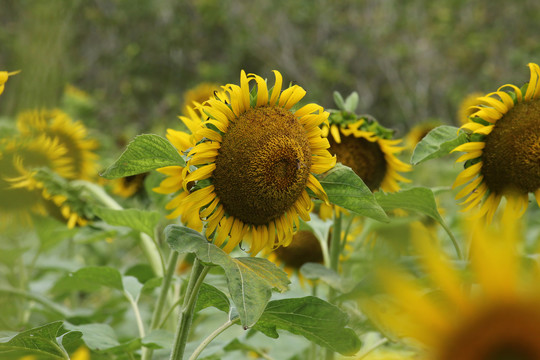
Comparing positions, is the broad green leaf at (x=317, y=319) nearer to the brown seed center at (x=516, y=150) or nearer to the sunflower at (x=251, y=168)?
the sunflower at (x=251, y=168)

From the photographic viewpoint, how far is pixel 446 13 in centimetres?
614

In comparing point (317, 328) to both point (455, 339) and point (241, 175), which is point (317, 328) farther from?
point (455, 339)

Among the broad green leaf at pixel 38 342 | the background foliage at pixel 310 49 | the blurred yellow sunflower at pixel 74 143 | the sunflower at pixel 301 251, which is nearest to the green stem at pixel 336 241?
the sunflower at pixel 301 251

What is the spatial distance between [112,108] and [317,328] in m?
6.34

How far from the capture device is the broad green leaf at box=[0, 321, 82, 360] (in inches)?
22.4

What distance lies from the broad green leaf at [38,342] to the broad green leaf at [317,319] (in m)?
0.22

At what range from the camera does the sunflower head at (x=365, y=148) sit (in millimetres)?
911

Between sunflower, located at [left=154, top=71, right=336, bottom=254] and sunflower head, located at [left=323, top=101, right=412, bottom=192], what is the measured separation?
0.23m

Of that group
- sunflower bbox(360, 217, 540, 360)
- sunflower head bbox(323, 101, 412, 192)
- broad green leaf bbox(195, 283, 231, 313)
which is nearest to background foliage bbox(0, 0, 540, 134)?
sunflower head bbox(323, 101, 412, 192)

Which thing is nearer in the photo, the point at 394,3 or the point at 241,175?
the point at 241,175

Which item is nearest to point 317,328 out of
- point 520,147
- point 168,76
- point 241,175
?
point 241,175

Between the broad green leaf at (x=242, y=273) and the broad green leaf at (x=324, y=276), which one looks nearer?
the broad green leaf at (x=242, y=273)

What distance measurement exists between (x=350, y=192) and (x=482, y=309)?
439 mm

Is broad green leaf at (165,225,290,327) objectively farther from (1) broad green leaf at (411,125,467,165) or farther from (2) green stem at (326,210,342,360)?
(2) green stem at (326,210,342,360)
